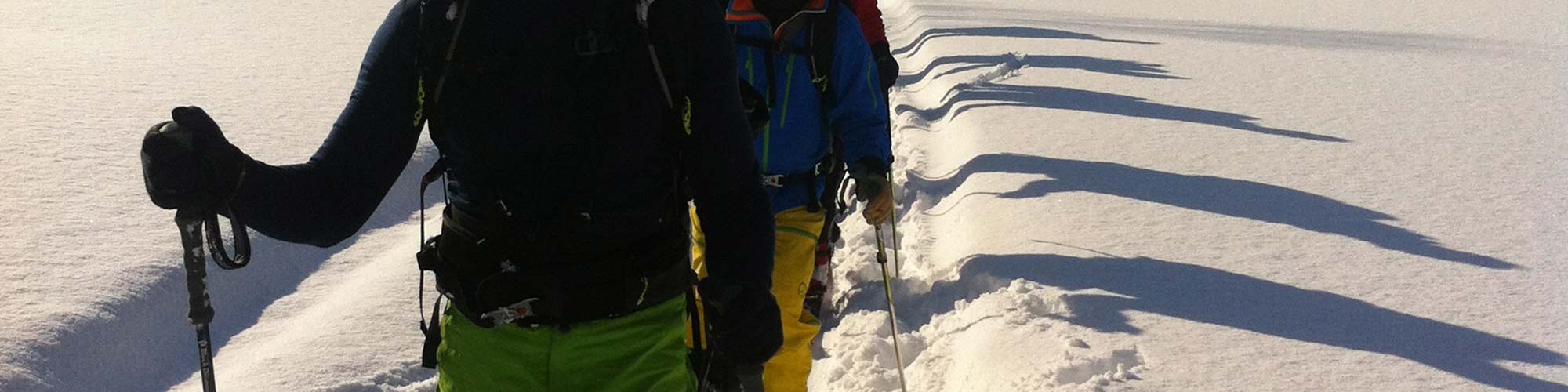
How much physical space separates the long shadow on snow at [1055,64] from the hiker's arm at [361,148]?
11407 millimetres

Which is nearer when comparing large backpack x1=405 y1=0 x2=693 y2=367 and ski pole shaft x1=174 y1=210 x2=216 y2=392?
ski pole shaft x1=174 y1=210 x2=216 y2=392

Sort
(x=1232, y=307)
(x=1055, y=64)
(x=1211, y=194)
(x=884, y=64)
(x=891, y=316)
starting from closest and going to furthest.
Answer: (x=891, y=316) → (x=1232, y=307) → (x=884, y=64) → (x=1211, y=194) → (x=1055, y=64)

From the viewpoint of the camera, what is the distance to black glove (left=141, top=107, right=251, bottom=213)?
1.90 m

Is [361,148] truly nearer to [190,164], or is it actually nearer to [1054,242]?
[190,164]

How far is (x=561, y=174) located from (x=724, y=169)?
0.85 ft

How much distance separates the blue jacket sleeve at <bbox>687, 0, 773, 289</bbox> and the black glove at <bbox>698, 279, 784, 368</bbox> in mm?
19

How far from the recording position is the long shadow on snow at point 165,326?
4.32 metres

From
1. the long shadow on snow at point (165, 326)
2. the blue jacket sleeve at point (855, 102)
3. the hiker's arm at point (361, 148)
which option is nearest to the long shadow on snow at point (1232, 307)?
the blue jacket sleeve at point (855, 102)

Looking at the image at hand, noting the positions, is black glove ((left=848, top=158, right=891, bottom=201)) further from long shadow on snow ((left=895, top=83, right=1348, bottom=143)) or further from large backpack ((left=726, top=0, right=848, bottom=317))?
long shadow on snow ((left=895, top=83, right=1348, bottom=143))

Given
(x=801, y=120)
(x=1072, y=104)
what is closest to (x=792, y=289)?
(x=801, y=120)

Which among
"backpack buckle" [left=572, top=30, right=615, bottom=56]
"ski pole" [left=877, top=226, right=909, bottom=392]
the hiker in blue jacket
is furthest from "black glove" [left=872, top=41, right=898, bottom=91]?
"backpack buckle" [left=572, top=30, right=615, bottom=56]

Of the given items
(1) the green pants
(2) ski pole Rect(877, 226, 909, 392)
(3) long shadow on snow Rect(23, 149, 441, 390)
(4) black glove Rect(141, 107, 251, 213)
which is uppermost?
(4) black glove Rect(141, 107, 251, 213)

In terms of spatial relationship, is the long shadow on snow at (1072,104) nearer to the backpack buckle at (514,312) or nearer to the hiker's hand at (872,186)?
the hiker's hand at (872,186)

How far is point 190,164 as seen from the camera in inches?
75.4
